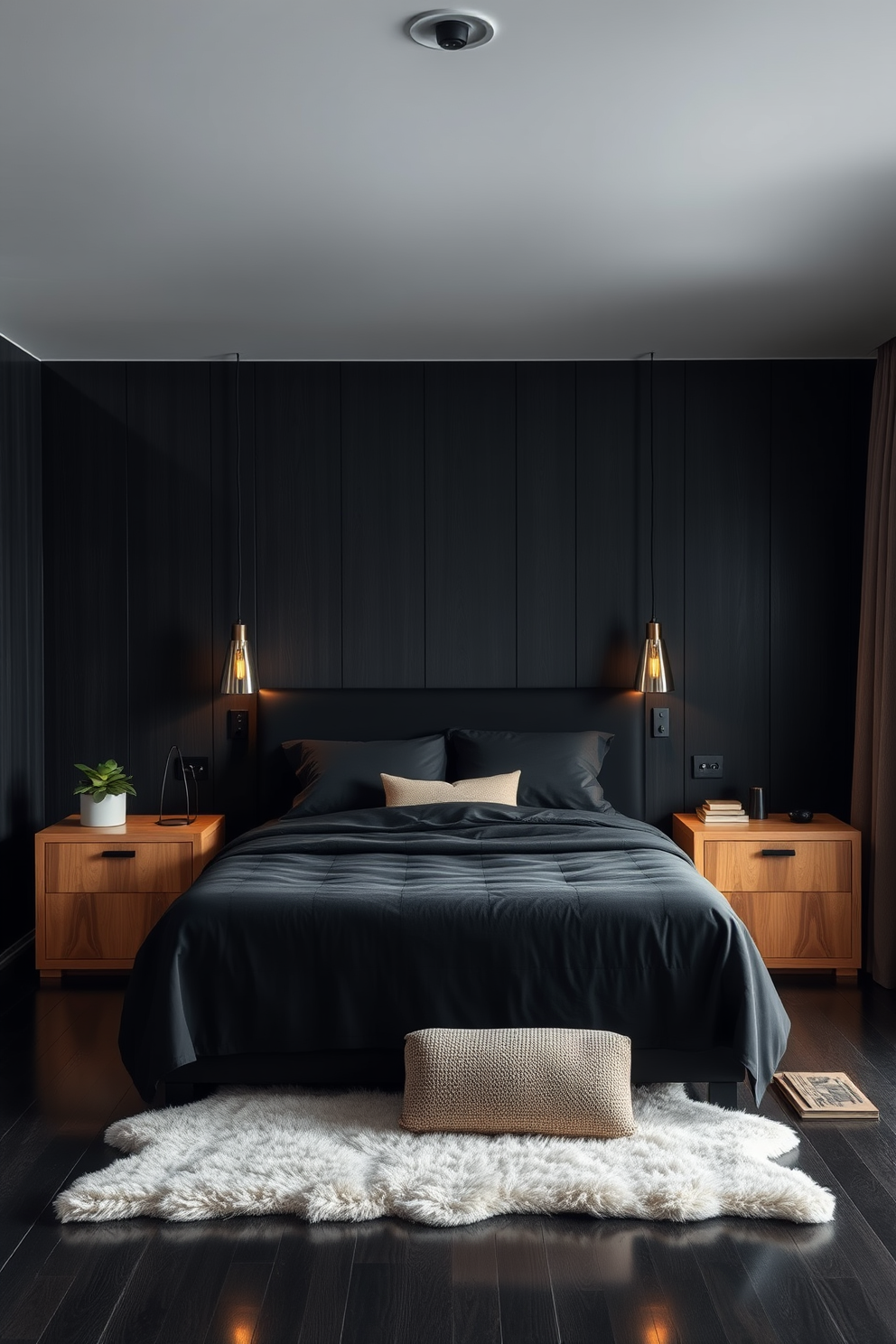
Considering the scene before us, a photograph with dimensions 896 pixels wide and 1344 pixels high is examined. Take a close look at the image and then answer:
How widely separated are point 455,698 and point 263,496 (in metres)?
1.25

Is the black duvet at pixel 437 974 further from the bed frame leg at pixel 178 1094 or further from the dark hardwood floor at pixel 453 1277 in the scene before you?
the dark hardwood floor at pixel 453 1277

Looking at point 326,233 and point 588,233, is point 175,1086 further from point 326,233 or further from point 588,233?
point 588,233

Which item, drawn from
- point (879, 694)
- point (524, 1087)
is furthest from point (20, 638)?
point (879, 694)

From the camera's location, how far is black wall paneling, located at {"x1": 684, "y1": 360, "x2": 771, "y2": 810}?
5.11 meters

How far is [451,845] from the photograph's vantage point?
3971 millimetres

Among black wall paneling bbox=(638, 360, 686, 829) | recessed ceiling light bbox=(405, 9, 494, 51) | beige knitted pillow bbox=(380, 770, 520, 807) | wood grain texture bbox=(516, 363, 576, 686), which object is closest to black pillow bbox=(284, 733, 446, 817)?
beige knitted pillow bbox=(380, 770, 520, 807)

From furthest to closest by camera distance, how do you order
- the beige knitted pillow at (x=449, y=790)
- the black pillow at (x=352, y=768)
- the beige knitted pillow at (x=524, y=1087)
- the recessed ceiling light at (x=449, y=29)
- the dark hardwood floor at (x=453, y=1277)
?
the black pillow at (x=352, y=768) < the beige knitted pillow at (x=449, y=790) < the beige knitted pillow at (x=524, y=1087) < the recessed ceiling light at (x=449, y=29) < the dark hardwood floor at (x=453, y=1277)

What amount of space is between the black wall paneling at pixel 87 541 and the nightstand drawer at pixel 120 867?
616mm

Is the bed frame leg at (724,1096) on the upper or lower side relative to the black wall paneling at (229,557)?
lower

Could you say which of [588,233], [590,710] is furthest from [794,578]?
[588,233]

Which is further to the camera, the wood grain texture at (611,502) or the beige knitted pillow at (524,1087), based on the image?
the wood grain texture at (611,502)

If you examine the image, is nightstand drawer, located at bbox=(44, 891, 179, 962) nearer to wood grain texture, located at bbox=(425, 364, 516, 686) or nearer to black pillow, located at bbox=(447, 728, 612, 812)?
black pillow, located at bbox=(447, 728, 612, 812)

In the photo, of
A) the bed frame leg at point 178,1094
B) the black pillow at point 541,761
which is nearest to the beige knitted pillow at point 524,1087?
the bed frame leg at point 178,1094

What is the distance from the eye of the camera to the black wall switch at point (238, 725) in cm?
510
